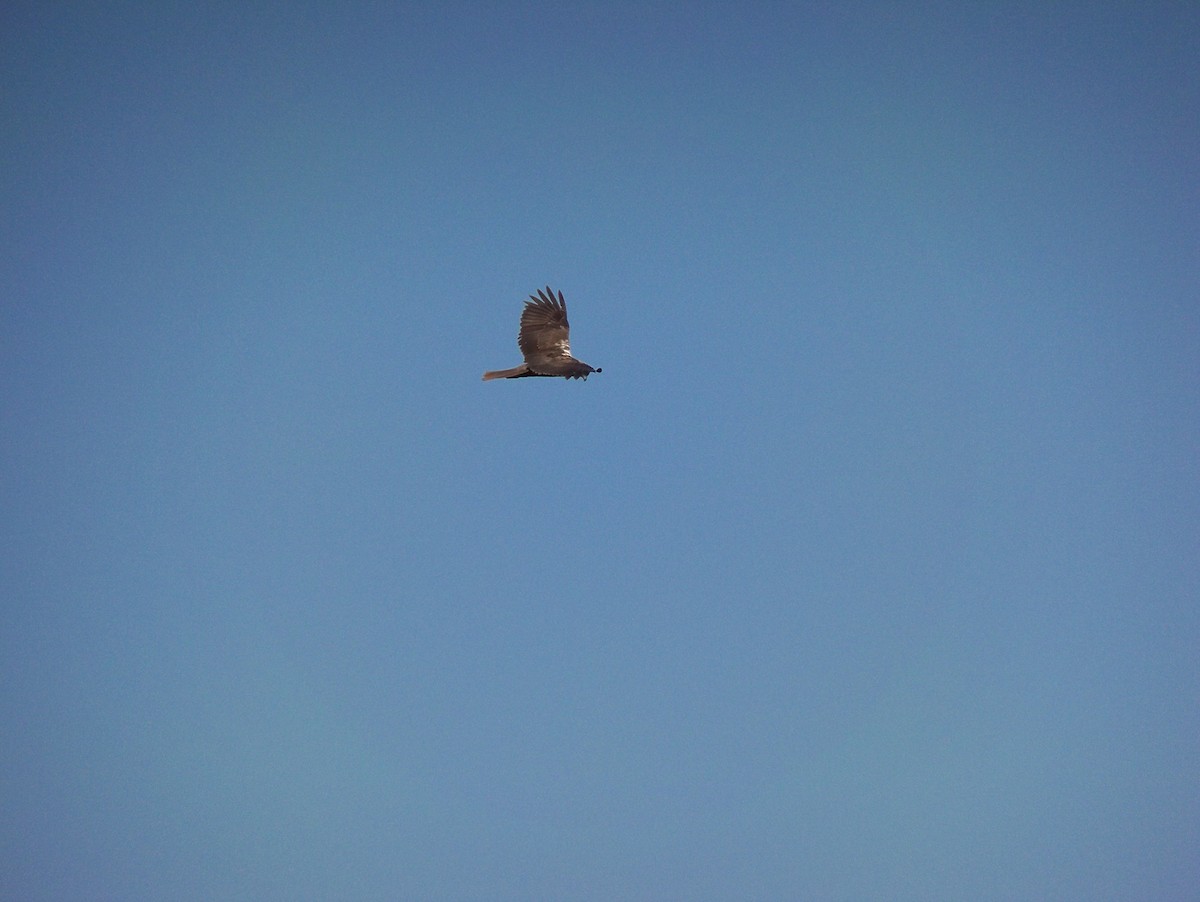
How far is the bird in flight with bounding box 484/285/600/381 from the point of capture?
2342cm

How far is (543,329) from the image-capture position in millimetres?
23641

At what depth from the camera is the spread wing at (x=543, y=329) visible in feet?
77.3

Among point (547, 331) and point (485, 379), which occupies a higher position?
point (547, 331)

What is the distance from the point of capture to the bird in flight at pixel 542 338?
23.4 m

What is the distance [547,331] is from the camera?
77.6ft

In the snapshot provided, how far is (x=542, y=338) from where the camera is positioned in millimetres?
23609

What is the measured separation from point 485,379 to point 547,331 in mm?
2160

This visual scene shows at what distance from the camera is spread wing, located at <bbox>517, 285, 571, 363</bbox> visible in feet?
77.3

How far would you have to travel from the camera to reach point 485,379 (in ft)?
77.8

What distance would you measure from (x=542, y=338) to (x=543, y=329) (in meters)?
0.25
